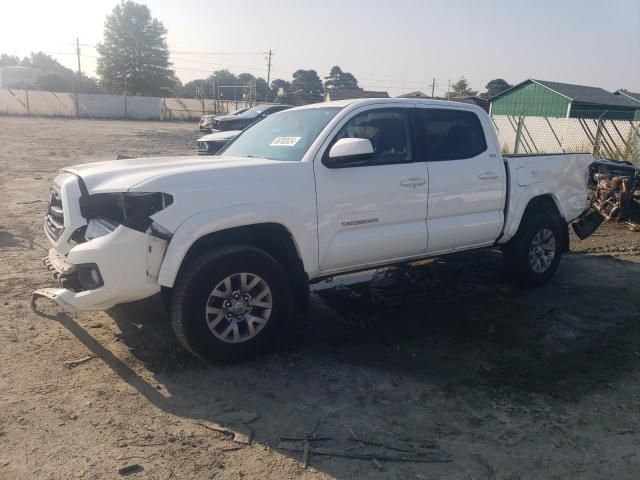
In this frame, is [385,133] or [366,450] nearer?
[366,450]

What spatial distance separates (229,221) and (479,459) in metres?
2.21

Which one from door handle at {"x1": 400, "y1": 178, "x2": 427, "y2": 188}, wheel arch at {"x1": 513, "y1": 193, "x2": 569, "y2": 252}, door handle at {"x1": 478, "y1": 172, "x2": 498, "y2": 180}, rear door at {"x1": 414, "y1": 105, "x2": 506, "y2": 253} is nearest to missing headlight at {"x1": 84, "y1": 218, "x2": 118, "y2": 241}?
door handle at {"x1": 400, "y1": 178, "x2": 427, "y2": 188}

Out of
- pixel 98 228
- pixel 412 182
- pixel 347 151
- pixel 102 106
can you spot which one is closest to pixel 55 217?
pixel 98 228

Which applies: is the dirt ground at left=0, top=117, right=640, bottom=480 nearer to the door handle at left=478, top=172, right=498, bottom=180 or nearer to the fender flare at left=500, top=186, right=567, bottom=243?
the fender flare at left=500, top=186, right=567, bottom=243

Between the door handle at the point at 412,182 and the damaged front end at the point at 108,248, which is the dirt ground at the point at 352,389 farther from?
the door handle at the point at 412,182

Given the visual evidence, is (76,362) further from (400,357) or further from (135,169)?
(400,357)

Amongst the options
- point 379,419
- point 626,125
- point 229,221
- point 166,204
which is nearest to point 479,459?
point 379,419

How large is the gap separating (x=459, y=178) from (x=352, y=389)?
2.39 m

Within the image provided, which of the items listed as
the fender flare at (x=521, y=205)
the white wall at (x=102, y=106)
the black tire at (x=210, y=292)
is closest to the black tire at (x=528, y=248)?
the fender flare at (x=521, y=205)

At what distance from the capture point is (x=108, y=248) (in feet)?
11.7

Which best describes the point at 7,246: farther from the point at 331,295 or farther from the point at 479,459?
the point at 479,459

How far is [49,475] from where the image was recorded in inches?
110

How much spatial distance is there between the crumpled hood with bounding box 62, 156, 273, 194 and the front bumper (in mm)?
364

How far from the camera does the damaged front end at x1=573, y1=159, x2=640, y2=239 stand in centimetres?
965
